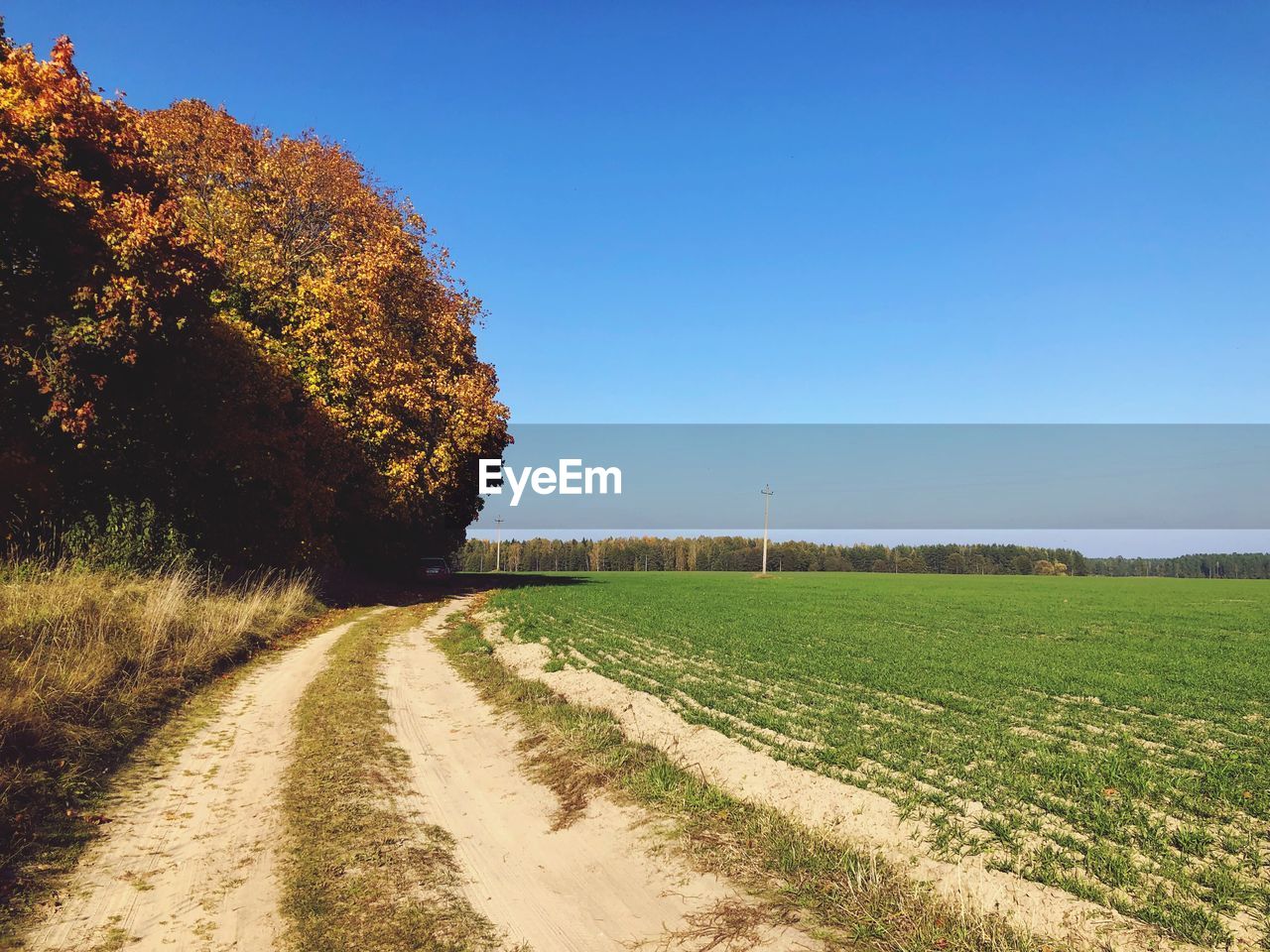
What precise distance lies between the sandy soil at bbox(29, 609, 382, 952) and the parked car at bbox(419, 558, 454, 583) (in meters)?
36.3

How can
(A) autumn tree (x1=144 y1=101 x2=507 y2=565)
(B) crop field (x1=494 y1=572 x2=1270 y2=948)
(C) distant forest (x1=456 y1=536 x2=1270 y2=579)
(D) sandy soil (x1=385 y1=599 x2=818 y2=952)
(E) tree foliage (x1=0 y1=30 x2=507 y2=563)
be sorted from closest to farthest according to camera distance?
(D) sandy soil (x1=385 y1=599 x2=818 y2=952) → (B) crop field (x1=494 y1=572 x2=1270 y2=948) → (E) tree foliage (x1=0 y1=30 x2=507 y2=563) → (A) autumn tree (x1=144 y1=101 x2=507 y2=565) → (C) distant forest (x1=456 y1=536 x2=1270 y2=579)

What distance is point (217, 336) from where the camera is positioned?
69.3ft

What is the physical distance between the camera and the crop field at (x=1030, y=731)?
566 centimetres

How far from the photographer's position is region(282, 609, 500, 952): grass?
465 centimetres

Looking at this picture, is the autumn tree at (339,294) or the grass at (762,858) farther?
the autumn tree at (339,294)

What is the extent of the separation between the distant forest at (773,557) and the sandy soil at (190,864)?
15343cm

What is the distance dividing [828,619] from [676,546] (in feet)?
494

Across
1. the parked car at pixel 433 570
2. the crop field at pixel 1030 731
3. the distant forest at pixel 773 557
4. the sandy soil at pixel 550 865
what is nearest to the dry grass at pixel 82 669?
the sandy soil at pixel 550 865

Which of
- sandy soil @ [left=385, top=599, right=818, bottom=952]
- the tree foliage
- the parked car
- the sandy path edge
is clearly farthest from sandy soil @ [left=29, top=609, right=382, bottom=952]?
the parked car

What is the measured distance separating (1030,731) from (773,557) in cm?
16082

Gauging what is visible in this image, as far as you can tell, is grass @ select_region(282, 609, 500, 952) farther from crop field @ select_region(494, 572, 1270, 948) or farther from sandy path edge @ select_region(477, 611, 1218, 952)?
crop field @ select_region(494, 572, 1270, 948)

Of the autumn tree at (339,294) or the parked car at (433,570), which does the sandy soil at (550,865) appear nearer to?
the autumn tree at (339,294)

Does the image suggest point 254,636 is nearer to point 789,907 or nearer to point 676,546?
point 789,907

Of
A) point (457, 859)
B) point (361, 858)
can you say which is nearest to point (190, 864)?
point (361, 858)
